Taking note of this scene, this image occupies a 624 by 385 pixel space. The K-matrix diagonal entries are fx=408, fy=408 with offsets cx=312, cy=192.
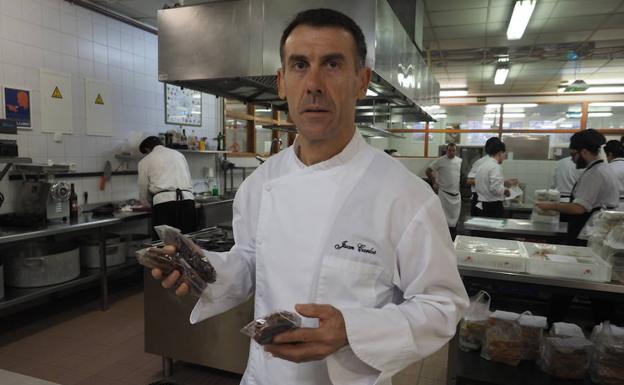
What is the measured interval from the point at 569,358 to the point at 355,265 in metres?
1.61

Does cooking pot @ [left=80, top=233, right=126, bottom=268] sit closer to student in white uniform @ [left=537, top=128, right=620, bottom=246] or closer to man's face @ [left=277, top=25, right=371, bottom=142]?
man's face @ [left=277, top=25, right=371, bottom=142]

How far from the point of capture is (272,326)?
0.77 meters

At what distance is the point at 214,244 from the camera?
8.18ft

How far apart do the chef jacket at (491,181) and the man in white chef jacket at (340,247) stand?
14.7 ft

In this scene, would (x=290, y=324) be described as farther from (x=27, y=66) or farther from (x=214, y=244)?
(x=27, y=66)

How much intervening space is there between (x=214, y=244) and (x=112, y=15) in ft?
10.4

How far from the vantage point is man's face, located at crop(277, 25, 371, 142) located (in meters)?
0.98

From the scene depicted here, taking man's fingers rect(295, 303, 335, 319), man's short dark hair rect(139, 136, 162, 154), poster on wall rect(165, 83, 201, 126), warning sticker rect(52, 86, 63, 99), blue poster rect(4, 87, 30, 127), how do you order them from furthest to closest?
1. poster on wall rect(165, 83, 201, 126)
2. man's short dark hair rect(139, 136, 162, 154)
3. warning sticker rect(52, 86, 63, 99)
4. blue poster rect(4, 87, 30, 127)
5. man's fingers rect(295, 303, 335, 319)

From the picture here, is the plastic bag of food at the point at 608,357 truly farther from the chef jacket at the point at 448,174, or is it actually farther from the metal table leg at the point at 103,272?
the chef jacket at the point at 448,174

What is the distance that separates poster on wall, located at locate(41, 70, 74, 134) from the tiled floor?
5.53ft

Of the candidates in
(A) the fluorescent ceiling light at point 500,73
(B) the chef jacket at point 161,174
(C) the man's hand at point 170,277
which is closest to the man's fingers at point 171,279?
(C) the man's hand at point 170,277

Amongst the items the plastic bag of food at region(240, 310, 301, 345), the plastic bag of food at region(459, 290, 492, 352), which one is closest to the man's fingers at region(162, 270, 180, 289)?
the plastic bag of food at region(240, 310, 301, 345)

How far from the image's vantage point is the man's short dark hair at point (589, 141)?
316 cm

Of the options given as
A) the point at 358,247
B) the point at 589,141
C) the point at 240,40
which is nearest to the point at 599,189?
the point at 589,141
